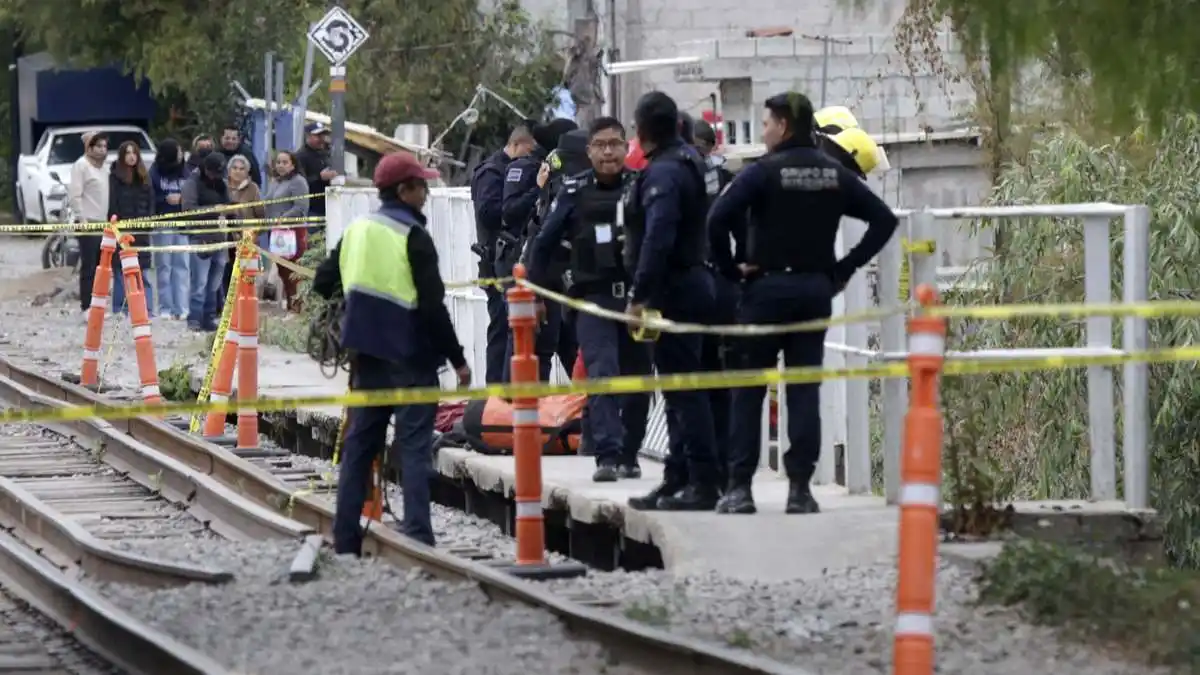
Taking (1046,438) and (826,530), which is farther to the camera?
(1046,438)

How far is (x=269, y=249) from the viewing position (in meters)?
23.4

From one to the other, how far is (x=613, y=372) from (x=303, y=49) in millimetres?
24601

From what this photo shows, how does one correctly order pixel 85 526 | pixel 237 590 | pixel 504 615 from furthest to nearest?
pixel 85 526, pixel 237 590, pixel 504 615

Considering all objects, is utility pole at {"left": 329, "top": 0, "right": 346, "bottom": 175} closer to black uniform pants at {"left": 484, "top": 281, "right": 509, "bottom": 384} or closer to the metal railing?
black uniform pants at {"left": 484, "top": 281, "right": 509, "bottom": 384}

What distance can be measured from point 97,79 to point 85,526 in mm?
33459

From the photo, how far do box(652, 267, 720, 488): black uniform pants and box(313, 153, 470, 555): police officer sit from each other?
110 cm

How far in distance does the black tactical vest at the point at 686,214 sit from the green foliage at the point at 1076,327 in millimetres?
2503

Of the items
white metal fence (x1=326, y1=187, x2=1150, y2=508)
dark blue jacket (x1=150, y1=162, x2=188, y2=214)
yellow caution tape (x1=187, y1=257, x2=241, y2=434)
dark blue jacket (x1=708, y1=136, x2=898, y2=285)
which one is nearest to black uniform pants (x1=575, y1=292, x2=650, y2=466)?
white metal fence (x1=326, y1=187, x2=1150, y2=508)

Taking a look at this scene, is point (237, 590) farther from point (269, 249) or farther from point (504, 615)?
point (269, 249)

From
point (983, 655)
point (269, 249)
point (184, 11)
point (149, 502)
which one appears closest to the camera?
point (983, 655)

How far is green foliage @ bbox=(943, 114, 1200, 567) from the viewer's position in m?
14.0

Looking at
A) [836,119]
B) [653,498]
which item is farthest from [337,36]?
[653,498]

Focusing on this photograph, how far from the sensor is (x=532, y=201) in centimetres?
1401

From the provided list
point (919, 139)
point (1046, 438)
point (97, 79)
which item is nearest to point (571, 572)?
point (1046, 438)
